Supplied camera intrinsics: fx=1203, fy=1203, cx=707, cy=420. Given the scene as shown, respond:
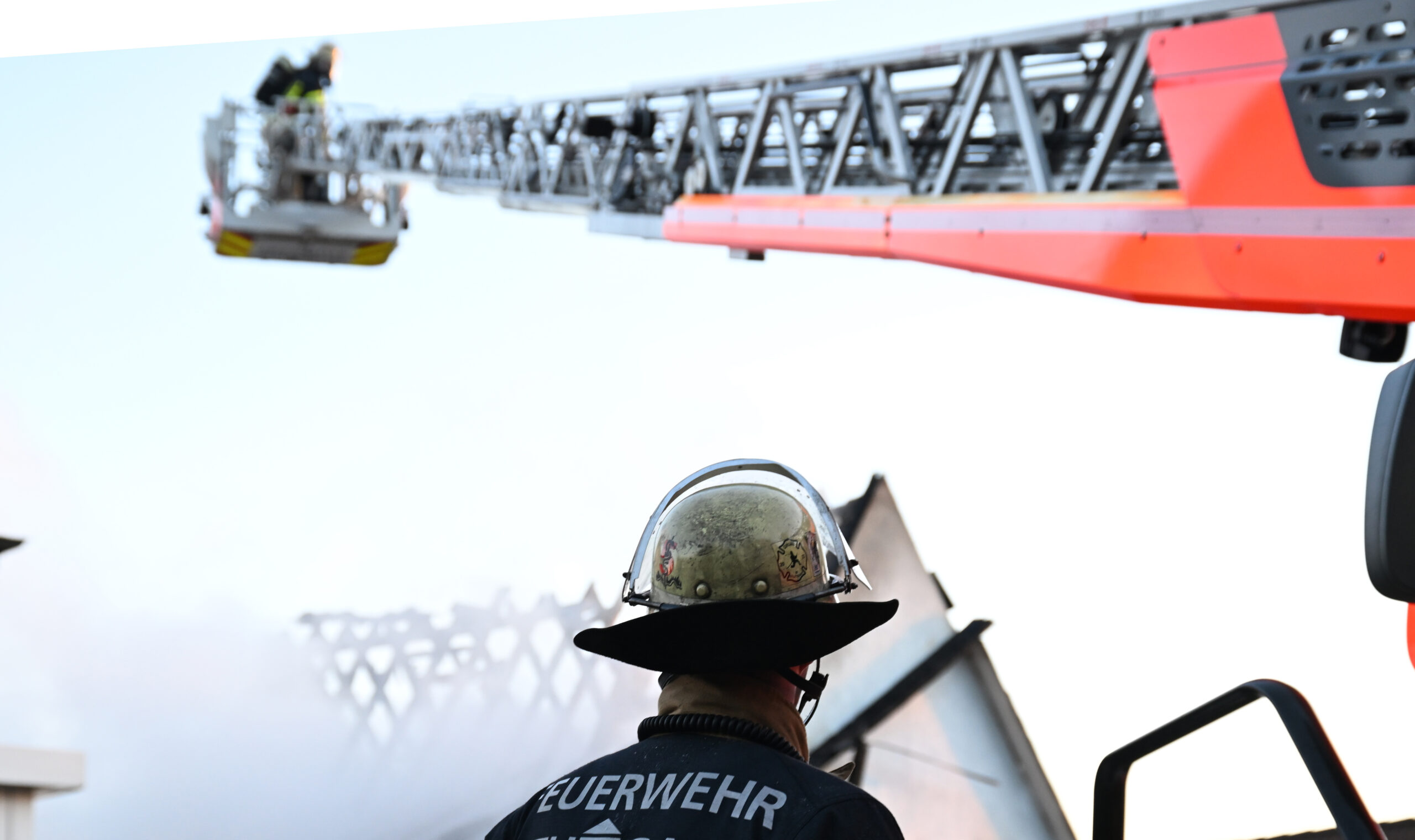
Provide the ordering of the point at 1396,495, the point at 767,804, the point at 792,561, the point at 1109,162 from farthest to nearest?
the point at 1109,162 < the point at 792,561 < the point at 767,804 < the point at 1396,495

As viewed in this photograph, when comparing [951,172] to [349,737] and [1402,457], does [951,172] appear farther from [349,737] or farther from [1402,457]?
[349,737]

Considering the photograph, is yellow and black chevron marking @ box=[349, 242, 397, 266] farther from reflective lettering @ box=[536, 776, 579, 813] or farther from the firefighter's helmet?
reflective lettering @ box=[536, 776, 579, 813]

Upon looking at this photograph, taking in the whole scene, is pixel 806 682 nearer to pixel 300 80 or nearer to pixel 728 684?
pixel 728 684

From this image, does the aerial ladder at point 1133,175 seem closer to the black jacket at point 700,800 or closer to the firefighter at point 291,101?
the black jacket at point 700,800

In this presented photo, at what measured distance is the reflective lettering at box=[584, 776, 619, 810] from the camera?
1337mm

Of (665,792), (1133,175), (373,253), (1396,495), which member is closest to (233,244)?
(373,253)

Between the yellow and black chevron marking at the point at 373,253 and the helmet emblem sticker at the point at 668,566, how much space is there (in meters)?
7.97

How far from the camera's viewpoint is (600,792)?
1348 millimetres

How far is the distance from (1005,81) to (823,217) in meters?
0.70

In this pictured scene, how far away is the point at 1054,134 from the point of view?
11.9ft

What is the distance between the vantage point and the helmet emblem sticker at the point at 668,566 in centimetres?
158

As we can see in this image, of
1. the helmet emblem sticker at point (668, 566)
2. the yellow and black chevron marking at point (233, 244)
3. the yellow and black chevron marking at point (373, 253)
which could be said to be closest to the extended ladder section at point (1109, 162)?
the helmet emblem sticker at point (668, 566)

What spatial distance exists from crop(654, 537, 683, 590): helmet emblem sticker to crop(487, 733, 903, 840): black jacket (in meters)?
0.24

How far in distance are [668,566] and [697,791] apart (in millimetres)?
397
